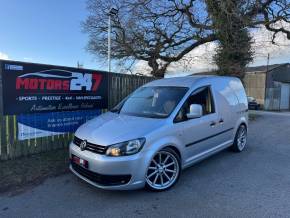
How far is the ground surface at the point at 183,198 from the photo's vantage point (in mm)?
3215

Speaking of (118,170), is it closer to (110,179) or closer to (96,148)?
(110,179)

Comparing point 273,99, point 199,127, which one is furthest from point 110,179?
point 273,99

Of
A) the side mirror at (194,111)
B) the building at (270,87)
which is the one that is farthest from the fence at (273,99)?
the side mirror at (194,111)

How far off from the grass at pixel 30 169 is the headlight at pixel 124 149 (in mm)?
1716

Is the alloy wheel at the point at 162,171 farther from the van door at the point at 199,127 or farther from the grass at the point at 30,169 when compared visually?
the grass at the point at 30,169

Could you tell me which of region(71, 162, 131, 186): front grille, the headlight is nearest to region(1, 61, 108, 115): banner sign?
region(71, 162, 131, 186): front grille

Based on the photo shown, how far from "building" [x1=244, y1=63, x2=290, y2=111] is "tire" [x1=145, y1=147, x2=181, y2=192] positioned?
2646 cm

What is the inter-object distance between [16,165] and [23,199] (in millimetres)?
1531

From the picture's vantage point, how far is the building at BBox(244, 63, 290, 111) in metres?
28.5

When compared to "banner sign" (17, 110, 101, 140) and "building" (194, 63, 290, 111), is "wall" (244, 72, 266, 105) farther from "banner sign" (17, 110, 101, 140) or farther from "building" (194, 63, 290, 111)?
"banner sign" (17, 110, 101, 140)

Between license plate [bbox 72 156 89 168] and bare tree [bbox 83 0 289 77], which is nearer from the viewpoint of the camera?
license plate [bbox 72 156 89 168]

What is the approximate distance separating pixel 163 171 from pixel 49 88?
3471 mm

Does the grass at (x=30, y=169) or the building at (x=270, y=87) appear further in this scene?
the building at (x=270, y=87)

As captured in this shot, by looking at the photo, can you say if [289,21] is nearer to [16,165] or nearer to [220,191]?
[220,191]
